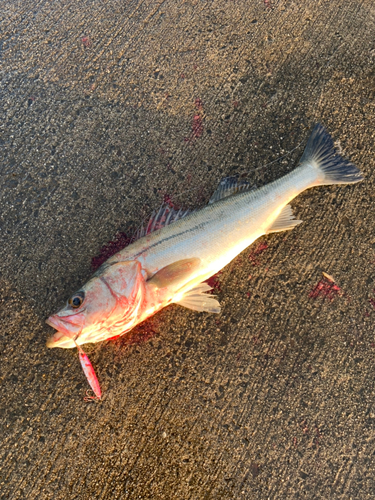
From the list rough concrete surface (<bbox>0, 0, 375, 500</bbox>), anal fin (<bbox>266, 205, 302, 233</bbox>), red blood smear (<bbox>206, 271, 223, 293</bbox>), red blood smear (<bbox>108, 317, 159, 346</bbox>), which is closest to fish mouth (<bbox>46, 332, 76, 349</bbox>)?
rough concrete surface (<bbox>0, 0, 375, 500</bbox>)

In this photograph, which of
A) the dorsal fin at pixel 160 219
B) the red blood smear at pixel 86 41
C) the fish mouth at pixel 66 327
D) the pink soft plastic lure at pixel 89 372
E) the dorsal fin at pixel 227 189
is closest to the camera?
the fish mouth at pixel 66 327

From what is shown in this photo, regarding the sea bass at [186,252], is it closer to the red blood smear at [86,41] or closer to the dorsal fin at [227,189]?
the dorsal fin at [227,189]

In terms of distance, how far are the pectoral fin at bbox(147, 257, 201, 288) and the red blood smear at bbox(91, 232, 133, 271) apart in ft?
2.01

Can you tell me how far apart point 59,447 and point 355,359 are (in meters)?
2.68

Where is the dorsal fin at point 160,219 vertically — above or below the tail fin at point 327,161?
above

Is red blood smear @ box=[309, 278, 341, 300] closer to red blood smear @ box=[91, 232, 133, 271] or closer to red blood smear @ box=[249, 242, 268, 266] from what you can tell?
red blood smear @ box=[249, 242, 268, 266]

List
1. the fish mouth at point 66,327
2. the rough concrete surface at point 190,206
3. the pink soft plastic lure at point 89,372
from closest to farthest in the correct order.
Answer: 1. the fish mouth at point 66,327
2. the pink soft plastic lure at point 89,372
3. the rough concrete surface at point 190,206

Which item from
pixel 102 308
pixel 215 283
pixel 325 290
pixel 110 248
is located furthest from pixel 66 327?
pixel 325 290

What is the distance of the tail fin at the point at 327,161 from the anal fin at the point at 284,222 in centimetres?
43

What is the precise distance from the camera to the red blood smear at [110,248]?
314 cm

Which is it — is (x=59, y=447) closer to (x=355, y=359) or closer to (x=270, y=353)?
(x=270, y=353)

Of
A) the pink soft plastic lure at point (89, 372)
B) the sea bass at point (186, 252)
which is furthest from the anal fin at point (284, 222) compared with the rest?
the pink soft plastic lure at point (89, 372)

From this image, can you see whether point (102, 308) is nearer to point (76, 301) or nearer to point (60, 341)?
point (76, 301)

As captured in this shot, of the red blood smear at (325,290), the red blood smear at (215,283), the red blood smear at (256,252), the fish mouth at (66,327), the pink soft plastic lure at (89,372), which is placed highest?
the fish mouth at (66,327)
